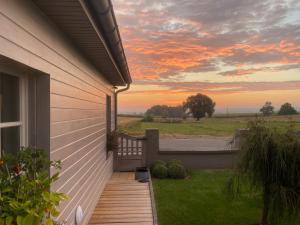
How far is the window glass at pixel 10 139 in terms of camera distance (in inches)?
100

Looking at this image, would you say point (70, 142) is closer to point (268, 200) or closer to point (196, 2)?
point (268, 200)

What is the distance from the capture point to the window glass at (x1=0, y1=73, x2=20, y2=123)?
2.49 m

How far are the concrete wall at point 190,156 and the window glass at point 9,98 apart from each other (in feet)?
26.4

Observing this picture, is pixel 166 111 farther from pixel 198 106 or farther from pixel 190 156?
pixel 190 156

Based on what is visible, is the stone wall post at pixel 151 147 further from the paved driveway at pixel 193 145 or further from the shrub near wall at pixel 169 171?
the paved driveway at pixel 193 145

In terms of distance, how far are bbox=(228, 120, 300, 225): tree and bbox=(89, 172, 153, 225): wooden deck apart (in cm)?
169

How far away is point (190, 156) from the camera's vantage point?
1110 centimetres

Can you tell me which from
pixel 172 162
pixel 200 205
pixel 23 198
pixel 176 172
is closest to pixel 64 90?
pixel 23 198

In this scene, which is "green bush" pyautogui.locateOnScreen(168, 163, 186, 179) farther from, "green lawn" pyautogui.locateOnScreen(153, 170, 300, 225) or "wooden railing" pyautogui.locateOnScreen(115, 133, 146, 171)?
"wooden railing" pyautogui.locateOnScreen(115, 133, 146, 171)

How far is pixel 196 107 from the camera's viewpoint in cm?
5800

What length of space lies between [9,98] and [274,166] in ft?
11.8

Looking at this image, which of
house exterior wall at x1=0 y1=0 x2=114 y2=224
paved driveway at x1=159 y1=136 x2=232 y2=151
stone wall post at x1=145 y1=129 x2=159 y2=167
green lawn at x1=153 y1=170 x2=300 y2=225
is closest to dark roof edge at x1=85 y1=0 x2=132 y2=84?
house exterior wall at x1=0 y1=0 x2=114 y2=224

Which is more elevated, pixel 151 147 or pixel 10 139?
pixel 10 139

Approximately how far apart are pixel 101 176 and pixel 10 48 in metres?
5.47
